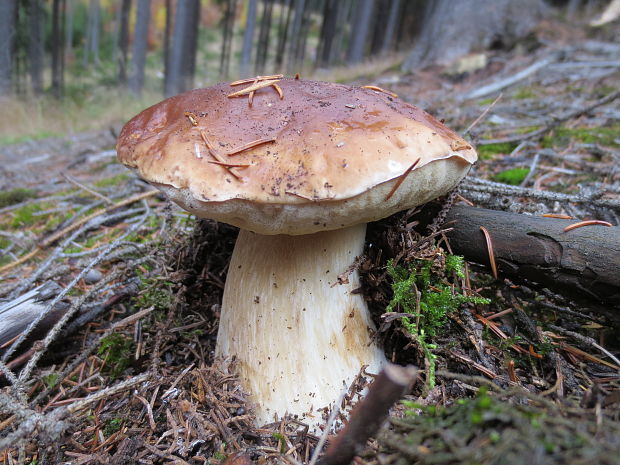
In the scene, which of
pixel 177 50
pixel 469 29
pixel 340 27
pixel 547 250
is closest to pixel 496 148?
pixel 547 250

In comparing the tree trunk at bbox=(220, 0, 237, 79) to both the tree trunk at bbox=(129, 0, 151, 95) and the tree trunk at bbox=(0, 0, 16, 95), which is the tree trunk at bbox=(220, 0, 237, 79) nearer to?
the tree trunk at bbox=(129, 0, 151, 95)

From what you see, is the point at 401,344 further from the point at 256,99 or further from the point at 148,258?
the point at 148,258

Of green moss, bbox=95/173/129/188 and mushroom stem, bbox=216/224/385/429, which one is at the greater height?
mushroom stem, bbox=216/224/385/429

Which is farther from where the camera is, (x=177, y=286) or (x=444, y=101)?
(x=444, y=101)

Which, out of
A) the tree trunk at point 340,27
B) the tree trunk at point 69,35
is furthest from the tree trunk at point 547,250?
the tree trunk at point 69,35

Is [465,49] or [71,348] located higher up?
[465,49]

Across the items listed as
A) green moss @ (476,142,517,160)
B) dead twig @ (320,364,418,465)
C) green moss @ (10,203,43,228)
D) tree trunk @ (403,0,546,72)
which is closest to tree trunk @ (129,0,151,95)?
tree trunk @ (403,0,546,72)

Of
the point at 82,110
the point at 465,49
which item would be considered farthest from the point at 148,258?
the point at 82,110

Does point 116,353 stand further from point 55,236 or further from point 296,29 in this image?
point 296,29
